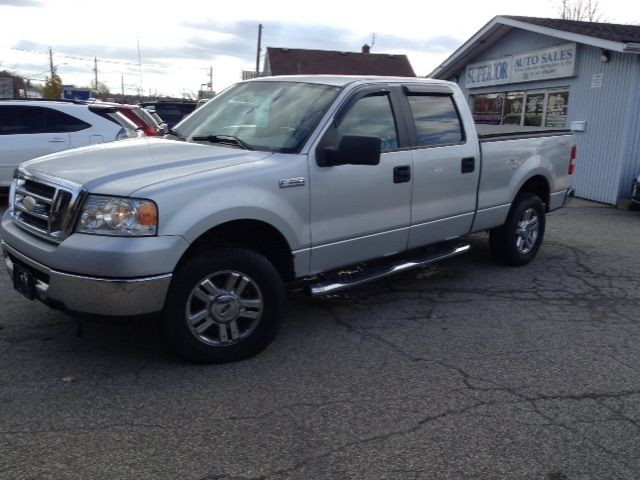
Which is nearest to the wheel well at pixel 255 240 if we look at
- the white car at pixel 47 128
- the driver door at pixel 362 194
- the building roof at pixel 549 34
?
the driver door at pixel 362 194

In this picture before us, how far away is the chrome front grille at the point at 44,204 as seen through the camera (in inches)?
141

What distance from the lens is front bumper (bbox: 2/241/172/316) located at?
11.2 feet

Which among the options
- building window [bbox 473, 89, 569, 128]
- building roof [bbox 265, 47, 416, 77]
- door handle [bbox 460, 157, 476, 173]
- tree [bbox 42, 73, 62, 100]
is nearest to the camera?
door handle [bbox 460, 157, 476, 173]

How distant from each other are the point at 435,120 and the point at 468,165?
530 mm

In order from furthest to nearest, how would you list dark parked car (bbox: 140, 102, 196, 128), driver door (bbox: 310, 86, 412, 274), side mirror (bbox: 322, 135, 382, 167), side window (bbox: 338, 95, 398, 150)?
dark parked car (bbox: 140, 102, 196, 128), side window (bbox: 338, 95, 398, 150), driver door (bbox: 310, 86, 412, 274), side mirror (bbox: 322, 135, 382, 167)

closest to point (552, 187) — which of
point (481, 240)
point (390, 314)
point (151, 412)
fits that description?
point (481, 240)

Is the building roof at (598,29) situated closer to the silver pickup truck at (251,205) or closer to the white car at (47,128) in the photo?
the silver pickup truck at (251,205)

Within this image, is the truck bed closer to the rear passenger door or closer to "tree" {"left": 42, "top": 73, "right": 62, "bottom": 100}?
the rear passenger door

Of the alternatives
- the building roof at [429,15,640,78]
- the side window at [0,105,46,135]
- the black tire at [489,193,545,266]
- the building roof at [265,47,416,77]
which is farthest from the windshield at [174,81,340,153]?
the building roof at [265,47,416,77]

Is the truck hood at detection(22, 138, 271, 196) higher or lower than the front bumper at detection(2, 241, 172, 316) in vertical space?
higher

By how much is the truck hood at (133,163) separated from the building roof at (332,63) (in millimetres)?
33971

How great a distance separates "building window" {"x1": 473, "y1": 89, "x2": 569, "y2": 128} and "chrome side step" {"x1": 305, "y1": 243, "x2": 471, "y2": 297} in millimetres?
8879

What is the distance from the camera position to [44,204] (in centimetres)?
382

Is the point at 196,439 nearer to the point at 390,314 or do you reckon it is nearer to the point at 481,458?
the point at 481,458
